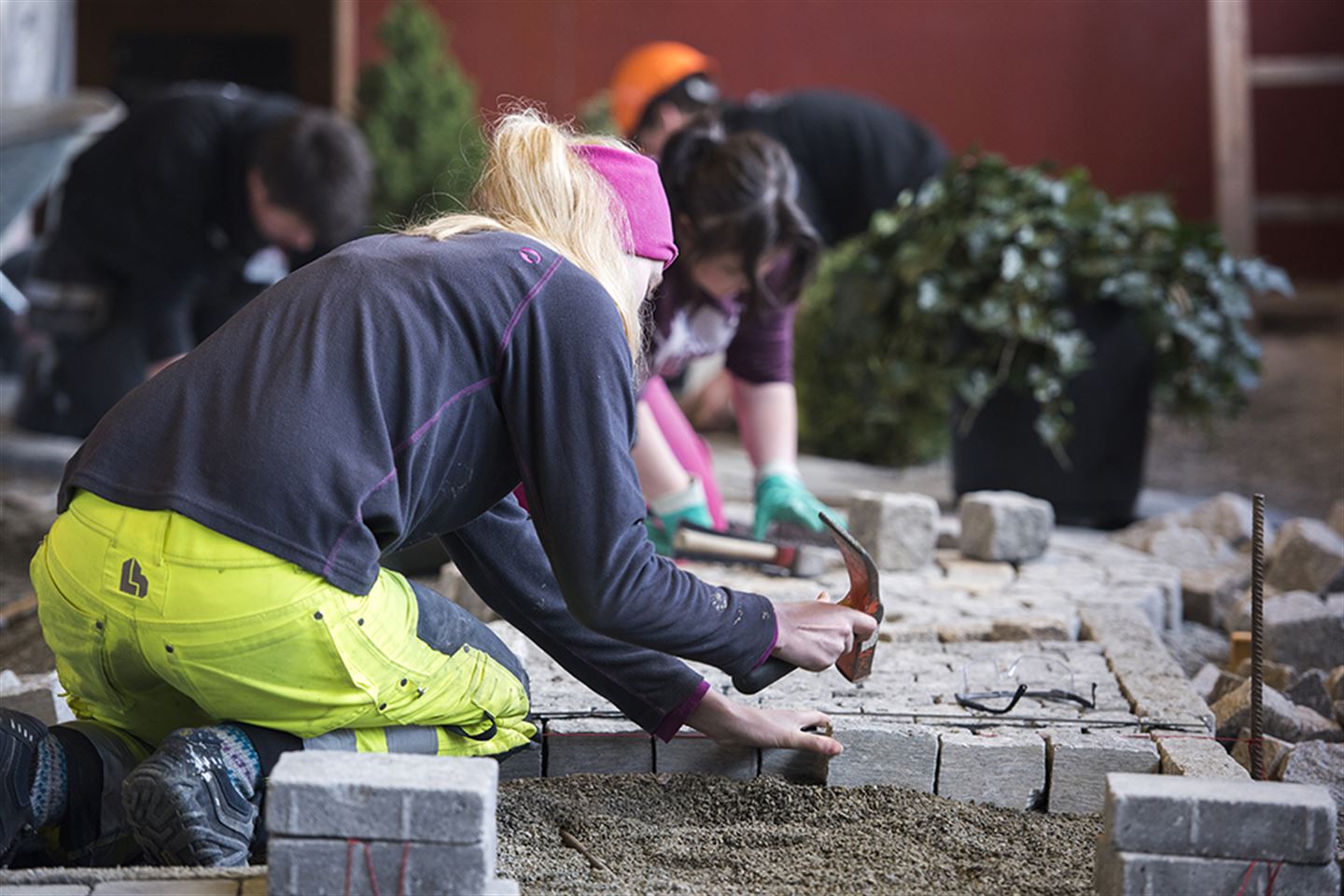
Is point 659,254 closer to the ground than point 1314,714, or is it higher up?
higher up

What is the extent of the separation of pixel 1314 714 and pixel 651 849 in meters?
1.39

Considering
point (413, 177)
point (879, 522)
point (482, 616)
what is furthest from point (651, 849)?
point (413, 177)

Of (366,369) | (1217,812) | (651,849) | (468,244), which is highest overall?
(468,244)

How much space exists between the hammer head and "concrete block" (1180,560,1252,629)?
5.65ft

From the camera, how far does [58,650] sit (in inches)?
79.8

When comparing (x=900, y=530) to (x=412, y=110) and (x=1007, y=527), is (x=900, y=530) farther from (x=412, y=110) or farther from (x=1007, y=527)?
(x=412, y=110)

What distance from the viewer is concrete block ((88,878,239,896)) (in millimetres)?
1763

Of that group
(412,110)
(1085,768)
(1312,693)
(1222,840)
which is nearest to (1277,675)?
(1312,693)

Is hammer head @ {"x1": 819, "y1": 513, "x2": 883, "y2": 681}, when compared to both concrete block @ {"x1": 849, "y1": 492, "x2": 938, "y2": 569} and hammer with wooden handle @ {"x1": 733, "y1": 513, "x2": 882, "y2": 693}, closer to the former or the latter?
hammer with wooden handle @ {"x1": 733, "y1": 513, "x2": 882, "y2": 693}

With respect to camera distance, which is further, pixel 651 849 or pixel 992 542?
pixel 992 542

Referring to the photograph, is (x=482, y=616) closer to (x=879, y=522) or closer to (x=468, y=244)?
(x=879, y=522)

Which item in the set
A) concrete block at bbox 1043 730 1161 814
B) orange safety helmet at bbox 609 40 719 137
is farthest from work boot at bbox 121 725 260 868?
orange safety helmet at bbox 609 40 719 137

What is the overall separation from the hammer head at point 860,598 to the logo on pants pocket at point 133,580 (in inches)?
37.0

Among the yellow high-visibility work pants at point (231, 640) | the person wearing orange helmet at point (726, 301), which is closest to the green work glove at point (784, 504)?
the person wearing orange helmet at point (726, 301)
